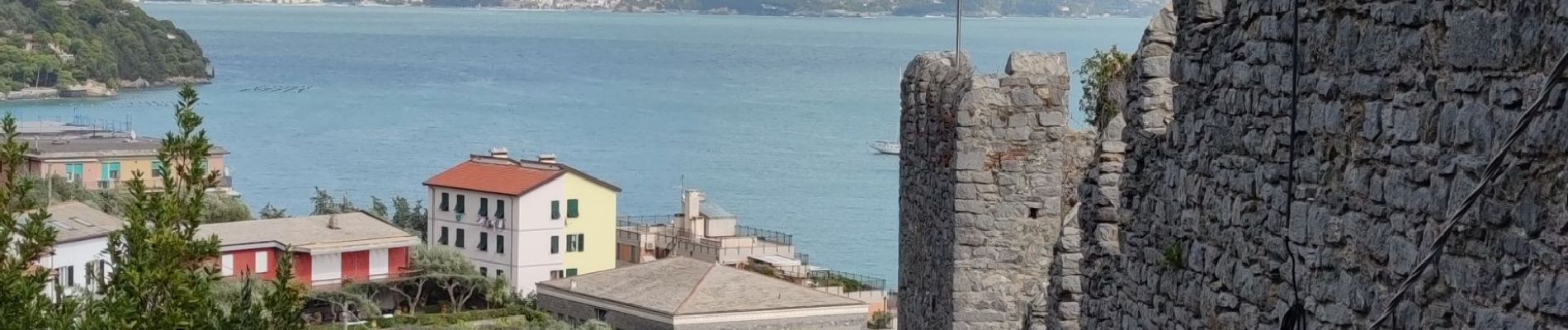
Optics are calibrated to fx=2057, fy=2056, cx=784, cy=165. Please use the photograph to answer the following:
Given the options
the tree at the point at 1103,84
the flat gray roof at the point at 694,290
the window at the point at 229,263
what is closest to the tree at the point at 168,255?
the tree at the point at 1103,84

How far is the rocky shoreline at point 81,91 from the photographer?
11569 cm

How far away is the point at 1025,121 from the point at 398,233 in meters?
42.7

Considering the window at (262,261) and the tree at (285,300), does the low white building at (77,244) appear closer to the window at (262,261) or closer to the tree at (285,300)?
the window at (262,261)

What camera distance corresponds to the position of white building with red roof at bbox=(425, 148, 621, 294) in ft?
182

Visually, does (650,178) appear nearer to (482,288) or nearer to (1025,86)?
(482,288)

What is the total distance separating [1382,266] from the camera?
13.5ft

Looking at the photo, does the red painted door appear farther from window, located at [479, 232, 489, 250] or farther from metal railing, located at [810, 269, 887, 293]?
metal railing, located at [810, 269, 887, 293]

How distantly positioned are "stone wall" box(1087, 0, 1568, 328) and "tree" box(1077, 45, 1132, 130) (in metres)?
4.29

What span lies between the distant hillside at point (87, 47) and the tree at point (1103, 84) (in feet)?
368

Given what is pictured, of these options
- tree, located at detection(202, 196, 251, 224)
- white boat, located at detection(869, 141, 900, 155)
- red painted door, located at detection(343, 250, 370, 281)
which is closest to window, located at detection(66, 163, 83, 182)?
tree, located at detection(202, 196, 251, 224)

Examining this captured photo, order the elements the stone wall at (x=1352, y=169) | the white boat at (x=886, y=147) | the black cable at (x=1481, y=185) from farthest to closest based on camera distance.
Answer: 1. the white boat at (x=886, y=147)
2. the stone wall at (x=1352, y=169)
3. the black cable at (x=1481, y=185)

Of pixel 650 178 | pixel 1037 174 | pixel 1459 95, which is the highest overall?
pixel 1459 95

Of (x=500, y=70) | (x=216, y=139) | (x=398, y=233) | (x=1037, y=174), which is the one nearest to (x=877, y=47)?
(x=500, y=70)

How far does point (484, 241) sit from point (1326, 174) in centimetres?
5367
